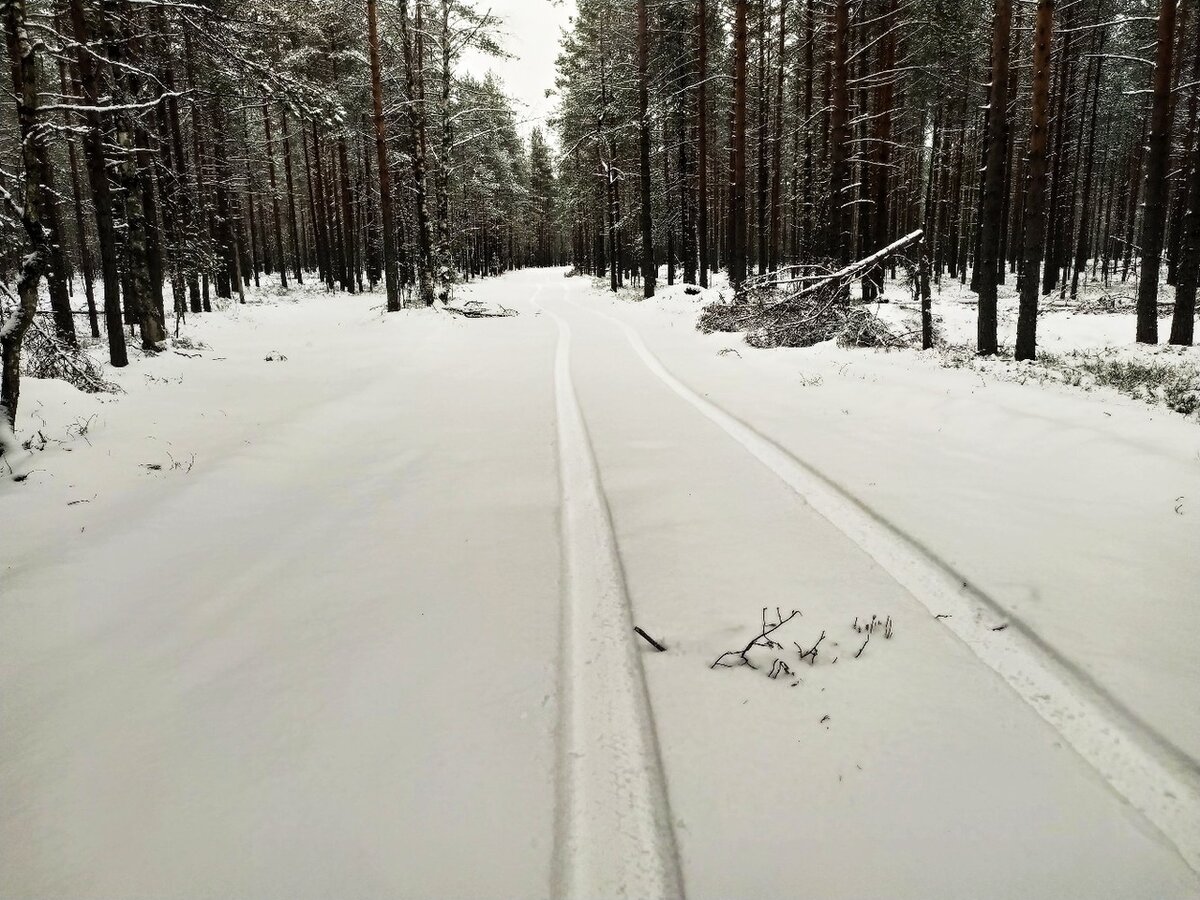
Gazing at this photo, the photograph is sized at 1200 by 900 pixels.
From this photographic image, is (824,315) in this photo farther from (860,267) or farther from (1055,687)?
(1055,687)

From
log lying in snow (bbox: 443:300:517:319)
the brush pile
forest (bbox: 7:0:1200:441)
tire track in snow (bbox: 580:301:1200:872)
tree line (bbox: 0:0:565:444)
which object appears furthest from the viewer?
log lying in snow (bbox: 443:300:517:319)

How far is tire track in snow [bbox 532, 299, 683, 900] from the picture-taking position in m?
1.91

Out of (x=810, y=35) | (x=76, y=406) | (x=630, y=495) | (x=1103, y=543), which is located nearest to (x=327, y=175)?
(x=810, y=35)

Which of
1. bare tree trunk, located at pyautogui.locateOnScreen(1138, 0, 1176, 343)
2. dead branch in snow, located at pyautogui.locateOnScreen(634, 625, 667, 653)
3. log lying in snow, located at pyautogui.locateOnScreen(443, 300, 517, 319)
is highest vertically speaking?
bare tree trunk, located at pyautogui.locateOnScreen(1138, 0, 1176, 343)

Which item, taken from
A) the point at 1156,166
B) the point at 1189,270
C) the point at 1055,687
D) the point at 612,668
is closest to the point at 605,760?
the point at 612,668

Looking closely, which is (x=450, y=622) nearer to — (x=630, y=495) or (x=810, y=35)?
(x=630, y=495)

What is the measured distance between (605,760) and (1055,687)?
6.62ft

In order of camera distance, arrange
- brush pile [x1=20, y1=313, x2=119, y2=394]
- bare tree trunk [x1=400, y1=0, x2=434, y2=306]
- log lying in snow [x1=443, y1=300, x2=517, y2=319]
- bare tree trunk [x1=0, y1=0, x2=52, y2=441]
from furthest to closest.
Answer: log lying in snow [x1=443, y1=300, x2=517, y2=319]
bare tree trunk [x1=400, y1=0, x2=434, y2=306]
brush pile [x1=20, y1=313, x2=119, y2=394]
bare tree trunk [x1=0, y1=0, x2=52, y2=441]

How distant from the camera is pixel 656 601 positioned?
346cm

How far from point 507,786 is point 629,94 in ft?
100

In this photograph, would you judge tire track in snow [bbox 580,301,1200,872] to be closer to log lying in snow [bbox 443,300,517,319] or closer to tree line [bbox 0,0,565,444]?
tree line [bbox 0,0,565,444]

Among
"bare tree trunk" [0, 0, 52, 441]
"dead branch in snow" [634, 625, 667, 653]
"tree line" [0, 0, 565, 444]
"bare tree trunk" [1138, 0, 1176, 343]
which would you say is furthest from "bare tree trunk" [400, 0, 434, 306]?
"dead branch in snow" [634, 625, 667, 653]

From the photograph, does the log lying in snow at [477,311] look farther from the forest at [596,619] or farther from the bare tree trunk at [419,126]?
the forest at [596,619]

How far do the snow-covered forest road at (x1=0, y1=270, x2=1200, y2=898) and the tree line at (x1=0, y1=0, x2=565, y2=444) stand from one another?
401cm
